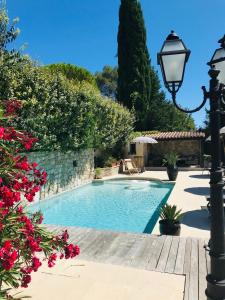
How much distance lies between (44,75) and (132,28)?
23.2 metres

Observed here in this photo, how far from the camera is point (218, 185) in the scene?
3.33 meters

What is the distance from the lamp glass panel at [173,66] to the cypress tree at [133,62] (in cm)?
2887

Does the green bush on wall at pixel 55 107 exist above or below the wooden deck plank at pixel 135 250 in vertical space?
above

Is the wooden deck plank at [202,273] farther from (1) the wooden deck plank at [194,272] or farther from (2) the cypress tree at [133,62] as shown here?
(2) the cypress tree at [133,62]

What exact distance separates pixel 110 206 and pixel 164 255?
25.5 ft

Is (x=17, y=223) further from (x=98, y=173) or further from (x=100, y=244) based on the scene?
(x=98, y=173)

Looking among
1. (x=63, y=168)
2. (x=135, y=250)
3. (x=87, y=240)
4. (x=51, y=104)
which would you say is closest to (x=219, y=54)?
(x=135, y=250)

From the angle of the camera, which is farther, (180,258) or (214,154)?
(180,258)

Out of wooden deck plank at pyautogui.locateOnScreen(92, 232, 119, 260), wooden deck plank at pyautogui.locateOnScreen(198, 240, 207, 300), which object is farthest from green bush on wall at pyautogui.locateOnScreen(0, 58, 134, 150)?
wooden deck plank at pyautogui.locateOnScreen(198, 240, 207, 300)

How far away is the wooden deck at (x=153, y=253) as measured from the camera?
4.76 metres

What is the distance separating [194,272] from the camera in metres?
4.82

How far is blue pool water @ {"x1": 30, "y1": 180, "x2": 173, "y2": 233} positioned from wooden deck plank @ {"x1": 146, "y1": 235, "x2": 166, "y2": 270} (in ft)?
7.96

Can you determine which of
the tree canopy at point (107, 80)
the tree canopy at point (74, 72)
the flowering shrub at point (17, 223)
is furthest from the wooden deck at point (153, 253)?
the tree canopy at point (107, 80)

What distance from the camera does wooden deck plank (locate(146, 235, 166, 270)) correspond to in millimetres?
5151
